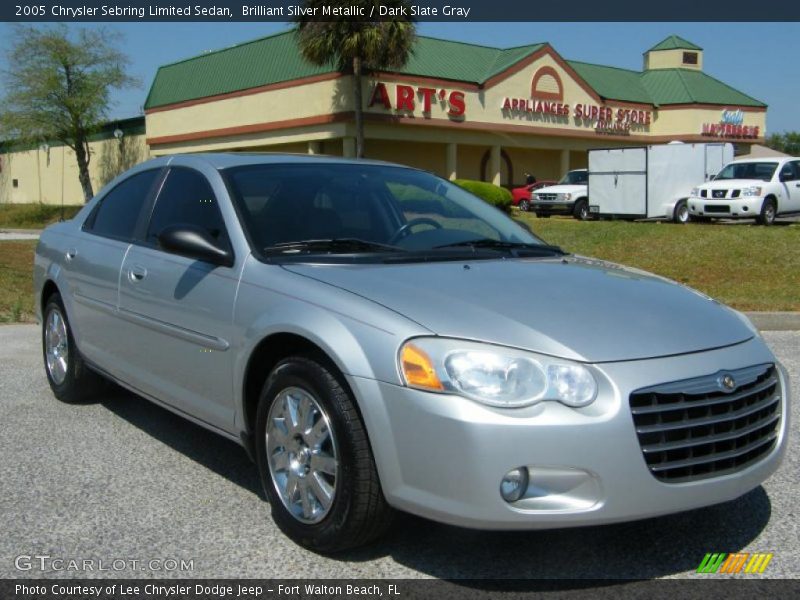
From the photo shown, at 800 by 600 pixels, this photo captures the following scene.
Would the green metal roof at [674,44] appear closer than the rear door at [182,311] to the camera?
No

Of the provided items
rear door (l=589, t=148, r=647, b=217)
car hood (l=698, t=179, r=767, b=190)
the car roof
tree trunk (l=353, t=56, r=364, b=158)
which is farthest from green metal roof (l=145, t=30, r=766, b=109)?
the car roof

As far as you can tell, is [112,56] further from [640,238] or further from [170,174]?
[170,174]

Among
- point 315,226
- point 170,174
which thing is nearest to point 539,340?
point 315,226

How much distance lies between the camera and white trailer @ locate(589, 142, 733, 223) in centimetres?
2331

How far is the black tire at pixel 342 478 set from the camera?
3.20 m

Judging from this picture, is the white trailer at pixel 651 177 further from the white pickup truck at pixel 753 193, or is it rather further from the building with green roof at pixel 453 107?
the building with green roof at pixel 453 107

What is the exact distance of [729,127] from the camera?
150 ft

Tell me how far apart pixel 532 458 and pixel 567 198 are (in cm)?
2449

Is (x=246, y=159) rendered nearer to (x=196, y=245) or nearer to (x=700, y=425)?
(x=196, y=245)

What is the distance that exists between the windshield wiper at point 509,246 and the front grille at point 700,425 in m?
1.33

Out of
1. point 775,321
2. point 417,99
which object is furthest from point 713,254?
point 417,99

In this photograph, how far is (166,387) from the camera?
4.41m

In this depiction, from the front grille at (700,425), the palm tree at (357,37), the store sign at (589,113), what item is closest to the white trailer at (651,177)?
the palm tree at (357,37)
